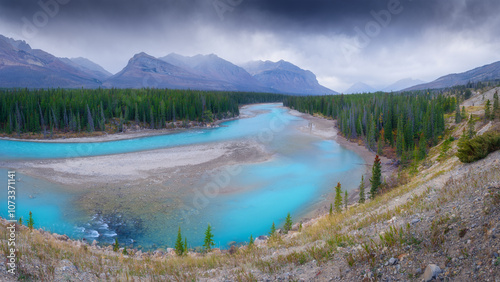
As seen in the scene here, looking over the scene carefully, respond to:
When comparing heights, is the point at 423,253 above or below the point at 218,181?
above

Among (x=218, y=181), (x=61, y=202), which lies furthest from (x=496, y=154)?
(x=61, y=202)

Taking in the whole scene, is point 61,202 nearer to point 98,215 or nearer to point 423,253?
point 98,215

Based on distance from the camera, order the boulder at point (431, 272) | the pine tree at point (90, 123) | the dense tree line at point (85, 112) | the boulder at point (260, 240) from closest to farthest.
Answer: the boulder at point (431, 272) → the boulder at point (260, 240) → the dense tree line at point (85, 112) → the pine tree at point (90, 123)

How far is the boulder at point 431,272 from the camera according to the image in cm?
566

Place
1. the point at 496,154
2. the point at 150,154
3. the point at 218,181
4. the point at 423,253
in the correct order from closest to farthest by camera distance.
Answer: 1. the point at 423,253
2. the point at 496,154
3. the point at 218,181
4. the point at 150,154

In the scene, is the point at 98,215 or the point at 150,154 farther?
the point at 150,154

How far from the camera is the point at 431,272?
5.69 meters

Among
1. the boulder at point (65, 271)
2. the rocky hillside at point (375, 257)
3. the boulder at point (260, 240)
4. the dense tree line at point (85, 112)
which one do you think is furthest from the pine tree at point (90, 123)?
the boulder at point (65, 271)

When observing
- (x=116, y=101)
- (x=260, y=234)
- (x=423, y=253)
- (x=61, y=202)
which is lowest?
(x=260, y=234)

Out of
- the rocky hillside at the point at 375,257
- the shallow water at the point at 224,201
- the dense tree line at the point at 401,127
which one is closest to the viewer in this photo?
the rocky hillside at the point at 375,257

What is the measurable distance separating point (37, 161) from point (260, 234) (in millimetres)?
39781

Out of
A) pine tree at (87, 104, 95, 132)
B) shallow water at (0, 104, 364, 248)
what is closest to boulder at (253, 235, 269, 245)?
shallow water at (0, 104, 364, 248)

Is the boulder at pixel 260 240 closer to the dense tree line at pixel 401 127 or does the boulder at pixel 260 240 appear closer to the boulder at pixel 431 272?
the boulder at pixel 431 272

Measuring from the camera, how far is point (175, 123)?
3484 inches
